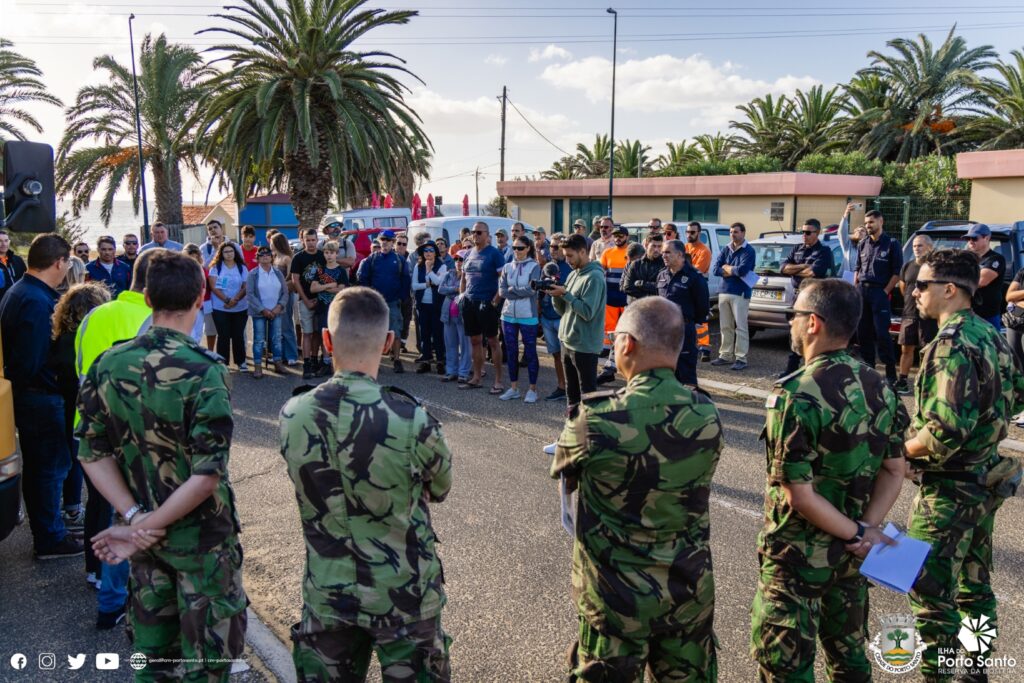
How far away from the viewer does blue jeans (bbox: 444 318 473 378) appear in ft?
33.5

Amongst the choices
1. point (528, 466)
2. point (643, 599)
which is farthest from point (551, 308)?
point (643, 599)

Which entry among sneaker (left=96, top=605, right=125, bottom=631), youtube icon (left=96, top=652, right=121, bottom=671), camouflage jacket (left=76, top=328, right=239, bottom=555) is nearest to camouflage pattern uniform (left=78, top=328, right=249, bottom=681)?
camouflage jacket (left=76, top=328, right=239, bottom=555)

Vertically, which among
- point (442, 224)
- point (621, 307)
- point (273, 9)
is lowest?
point (621, 307)

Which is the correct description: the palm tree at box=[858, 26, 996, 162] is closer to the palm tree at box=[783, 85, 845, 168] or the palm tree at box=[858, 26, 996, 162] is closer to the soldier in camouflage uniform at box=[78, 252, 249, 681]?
the palm tree at box=[783, 85, 845, 168]

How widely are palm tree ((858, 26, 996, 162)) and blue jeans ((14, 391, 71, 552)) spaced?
111ft

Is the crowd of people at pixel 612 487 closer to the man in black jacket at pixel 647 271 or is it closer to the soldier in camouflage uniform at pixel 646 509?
the soldier in camouflage uniform at pixel 646 509

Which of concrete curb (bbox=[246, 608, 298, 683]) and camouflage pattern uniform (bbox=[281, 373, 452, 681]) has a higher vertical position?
camouflage pattern uniform (bbox=[281, 373, 452, 681])

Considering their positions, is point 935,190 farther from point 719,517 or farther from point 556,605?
point 556,605

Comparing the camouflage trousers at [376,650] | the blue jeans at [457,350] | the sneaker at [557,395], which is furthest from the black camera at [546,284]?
the camouflage trousers at [376,650]

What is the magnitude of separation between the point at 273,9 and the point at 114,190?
10.7 meters

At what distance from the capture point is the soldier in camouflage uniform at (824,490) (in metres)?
2.80

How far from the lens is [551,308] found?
9.25 meters

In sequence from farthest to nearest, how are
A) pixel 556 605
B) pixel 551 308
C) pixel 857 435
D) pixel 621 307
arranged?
pixel 621 307 → pixel 551 308 → pixel 556 605 → pixel 857 435

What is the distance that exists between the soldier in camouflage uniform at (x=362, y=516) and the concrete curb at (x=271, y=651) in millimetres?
1188
